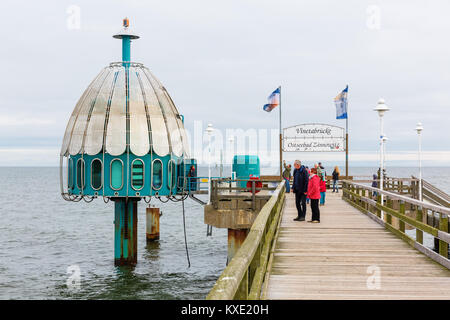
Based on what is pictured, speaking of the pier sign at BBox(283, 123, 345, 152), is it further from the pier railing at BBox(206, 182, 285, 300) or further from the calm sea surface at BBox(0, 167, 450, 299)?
the pier railing at BBox(206, 182, 285, 300)

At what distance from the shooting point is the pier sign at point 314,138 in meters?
38.0

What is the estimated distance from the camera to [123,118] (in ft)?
96.7

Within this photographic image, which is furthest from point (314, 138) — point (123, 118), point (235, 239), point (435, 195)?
point (235, 239)

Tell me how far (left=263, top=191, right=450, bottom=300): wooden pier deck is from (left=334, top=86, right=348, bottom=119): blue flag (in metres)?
24.0

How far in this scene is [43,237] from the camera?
170 ft

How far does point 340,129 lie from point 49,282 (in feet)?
72.2

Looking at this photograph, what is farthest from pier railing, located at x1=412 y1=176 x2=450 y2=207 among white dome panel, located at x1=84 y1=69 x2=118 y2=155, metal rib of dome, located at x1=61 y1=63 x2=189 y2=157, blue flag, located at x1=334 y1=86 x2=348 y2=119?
white dome panel, located at x1=84 y1=69 x2=118 y2=155

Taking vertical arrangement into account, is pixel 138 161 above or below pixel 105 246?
above

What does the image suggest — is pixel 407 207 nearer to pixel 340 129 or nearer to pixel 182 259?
pixel 340 129

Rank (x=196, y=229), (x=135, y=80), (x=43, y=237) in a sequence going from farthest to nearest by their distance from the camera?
1. (x=196, y=229)
2. (x=43, y=237)
3. (x=135, y=80)

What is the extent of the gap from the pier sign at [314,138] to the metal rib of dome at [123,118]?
978cm

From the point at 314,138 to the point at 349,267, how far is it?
28.9 meters

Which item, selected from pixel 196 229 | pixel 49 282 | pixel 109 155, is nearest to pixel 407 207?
pixel 109 155

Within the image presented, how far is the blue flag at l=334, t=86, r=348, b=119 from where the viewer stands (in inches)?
1507
